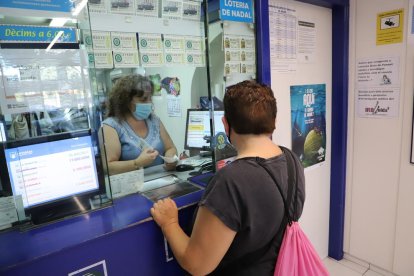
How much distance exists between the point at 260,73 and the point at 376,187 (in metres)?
1.38

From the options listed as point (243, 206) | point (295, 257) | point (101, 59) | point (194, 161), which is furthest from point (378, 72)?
point (101, 59)

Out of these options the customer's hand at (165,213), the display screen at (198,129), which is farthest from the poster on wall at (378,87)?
the customer's hand at (165,213)

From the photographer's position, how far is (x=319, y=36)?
2.29 m

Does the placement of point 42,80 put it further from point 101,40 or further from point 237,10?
point 237,10

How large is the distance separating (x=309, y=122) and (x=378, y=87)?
56 centimetres

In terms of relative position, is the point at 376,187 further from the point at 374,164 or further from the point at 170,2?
the point at 170,2

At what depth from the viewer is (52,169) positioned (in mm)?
1155

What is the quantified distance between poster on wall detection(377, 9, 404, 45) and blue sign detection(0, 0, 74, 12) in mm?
2060

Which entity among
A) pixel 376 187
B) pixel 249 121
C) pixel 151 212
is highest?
pixel 249 121

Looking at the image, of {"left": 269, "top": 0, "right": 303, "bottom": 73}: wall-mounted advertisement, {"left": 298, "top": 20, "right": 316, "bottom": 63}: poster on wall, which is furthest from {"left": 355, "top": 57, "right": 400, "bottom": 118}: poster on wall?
{"left": 269, "top": 0, "right": 303, "bottom": 73}: wall-mounted advertisement

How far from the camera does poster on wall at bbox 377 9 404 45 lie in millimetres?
2039

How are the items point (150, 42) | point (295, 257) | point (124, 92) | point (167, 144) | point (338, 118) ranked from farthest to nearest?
point (338, 118) → point (167, 144) → point (124, 92) → point (150, 42) → point (295, 257)

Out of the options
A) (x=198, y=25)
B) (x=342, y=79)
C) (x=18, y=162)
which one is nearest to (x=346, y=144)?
(x=342, y=79)

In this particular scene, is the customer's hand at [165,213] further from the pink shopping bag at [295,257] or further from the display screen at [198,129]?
the display screen at [198,129]
